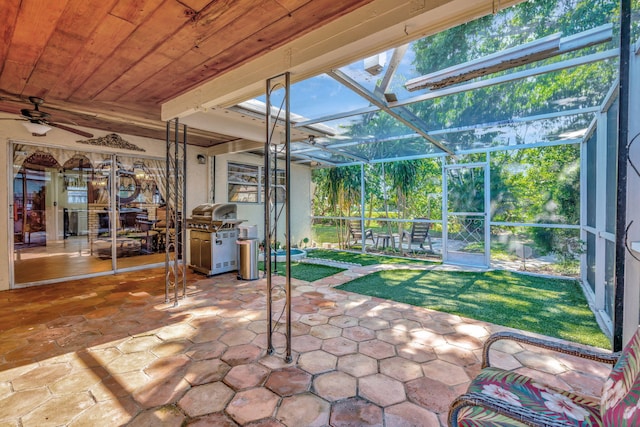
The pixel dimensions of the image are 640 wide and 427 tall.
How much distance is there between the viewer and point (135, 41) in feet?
7.33

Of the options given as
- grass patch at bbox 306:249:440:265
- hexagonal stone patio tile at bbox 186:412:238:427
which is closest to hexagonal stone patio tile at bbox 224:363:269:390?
hexagonal stone patio tile at bbox 186:412:238:427

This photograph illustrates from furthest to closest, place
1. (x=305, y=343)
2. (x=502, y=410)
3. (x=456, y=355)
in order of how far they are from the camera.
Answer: (x=305, y=343) → (x=456, y=355) → (x=502, y=410)

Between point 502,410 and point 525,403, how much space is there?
31cm

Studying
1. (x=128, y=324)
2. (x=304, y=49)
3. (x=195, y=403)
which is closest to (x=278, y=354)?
(x=195, y=403)

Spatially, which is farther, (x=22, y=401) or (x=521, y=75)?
(x=521, y=75)

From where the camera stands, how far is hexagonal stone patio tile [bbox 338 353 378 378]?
7.52 ft

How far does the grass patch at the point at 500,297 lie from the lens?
314 centimetres

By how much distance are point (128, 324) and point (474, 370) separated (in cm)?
348

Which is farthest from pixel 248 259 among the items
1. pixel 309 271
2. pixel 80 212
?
pixel 80 212

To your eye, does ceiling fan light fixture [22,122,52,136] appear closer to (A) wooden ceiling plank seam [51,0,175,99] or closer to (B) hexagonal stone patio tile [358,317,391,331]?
(A) wooden ceiling plank seam [51,0,175,99]

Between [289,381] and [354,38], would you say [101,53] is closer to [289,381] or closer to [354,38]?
[354,38]

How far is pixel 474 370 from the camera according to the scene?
7.59 ft

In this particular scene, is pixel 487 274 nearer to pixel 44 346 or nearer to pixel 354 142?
pixel 354 142

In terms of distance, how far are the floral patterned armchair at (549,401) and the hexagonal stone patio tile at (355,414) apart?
2.23ft
